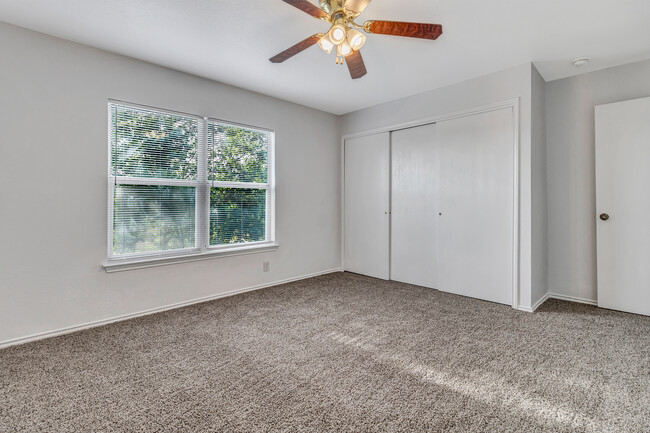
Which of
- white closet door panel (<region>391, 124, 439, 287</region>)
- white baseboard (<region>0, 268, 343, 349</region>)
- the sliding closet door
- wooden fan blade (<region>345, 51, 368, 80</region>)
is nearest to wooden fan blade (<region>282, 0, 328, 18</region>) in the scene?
→ wooden fan blade (<region>345, 51, 368, 80</region>)

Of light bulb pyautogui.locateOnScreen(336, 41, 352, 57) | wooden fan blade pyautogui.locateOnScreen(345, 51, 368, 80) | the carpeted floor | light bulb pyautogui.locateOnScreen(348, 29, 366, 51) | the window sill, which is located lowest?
the carpeted floor

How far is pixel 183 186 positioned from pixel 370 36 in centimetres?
228

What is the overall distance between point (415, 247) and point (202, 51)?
3.21 meters

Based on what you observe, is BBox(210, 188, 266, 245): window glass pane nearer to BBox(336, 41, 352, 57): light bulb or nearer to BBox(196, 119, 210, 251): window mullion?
BBox(196, 119, 210, 251): window mullion

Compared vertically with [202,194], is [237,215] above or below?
below

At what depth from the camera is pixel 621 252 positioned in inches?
119

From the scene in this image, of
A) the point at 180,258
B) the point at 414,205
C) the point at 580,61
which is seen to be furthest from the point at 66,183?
the point at 580,61

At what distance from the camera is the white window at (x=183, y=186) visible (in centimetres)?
288

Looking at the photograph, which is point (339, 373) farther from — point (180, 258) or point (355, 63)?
point (355, 63)

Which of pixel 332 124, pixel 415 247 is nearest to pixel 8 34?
pixel 332 124

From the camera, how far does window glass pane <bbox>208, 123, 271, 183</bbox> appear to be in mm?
3502

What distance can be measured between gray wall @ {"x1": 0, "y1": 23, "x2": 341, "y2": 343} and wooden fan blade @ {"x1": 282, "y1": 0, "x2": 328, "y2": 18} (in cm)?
197

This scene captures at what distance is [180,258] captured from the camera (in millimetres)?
3205

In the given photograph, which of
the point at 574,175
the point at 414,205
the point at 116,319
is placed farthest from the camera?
the point at 414,205
